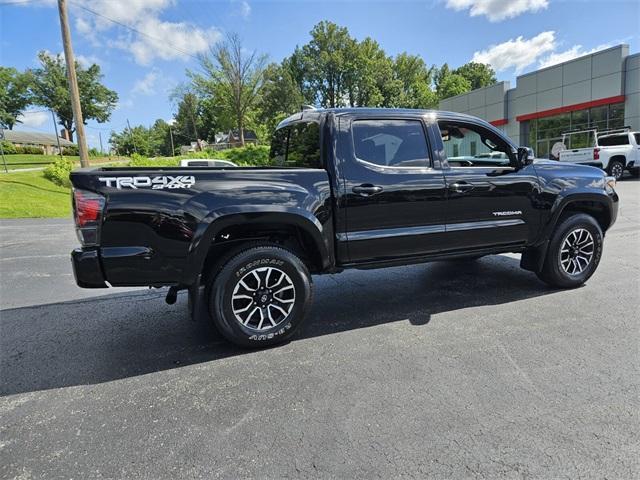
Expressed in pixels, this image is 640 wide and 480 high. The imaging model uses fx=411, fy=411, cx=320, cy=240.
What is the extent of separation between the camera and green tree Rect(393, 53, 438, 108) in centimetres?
5903

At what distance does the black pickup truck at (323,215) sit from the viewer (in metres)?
3.09

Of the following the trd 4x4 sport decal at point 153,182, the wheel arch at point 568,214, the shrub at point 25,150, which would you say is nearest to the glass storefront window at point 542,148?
the wheel arch at point 568,214

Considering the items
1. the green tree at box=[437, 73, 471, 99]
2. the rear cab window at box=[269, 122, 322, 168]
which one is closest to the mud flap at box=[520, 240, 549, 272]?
the rear cab window at box=[269, 122, 322, 168]

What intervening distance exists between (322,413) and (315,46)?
62.2 m

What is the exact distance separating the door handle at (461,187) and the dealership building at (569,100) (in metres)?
21.9

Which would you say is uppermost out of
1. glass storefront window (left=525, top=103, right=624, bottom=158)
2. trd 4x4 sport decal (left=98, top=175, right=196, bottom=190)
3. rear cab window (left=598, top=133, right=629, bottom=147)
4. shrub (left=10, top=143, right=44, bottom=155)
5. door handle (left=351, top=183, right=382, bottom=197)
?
shrub (left=10, top=143, right=44, bottom=155)

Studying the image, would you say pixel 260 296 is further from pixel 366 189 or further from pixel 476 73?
pixel 476 73

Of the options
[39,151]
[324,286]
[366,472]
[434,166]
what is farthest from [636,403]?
[39,151]

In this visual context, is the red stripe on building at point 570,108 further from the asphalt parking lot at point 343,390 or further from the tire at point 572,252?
the asphalt parking lot at point 343,390

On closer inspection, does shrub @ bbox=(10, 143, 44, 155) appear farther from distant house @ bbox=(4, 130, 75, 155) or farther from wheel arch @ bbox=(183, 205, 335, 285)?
wheel arch @ bbox=(183, 205, 335, 285)

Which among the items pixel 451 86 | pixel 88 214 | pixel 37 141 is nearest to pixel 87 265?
pixel 88 214

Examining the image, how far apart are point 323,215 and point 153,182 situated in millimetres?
1389

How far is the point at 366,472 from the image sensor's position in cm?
209

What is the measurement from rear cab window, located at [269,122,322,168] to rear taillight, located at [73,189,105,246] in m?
1.84
